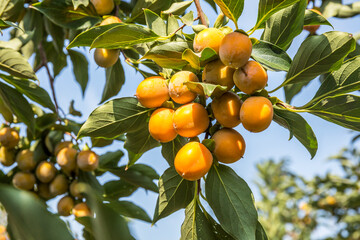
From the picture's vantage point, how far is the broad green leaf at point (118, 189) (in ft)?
7.10

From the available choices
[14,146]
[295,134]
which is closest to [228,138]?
[295,134]

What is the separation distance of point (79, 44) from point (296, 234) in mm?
6508

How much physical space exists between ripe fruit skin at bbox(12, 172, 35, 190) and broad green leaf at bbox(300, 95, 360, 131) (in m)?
1.47

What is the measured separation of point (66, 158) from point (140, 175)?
1.29 ft

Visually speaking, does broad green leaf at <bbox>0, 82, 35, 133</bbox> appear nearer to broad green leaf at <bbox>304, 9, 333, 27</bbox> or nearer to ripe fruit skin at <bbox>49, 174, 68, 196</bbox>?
ripe fruit skin at <bbox>49, 174, 68, 196</bbox>

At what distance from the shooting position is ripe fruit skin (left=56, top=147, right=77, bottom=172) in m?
1.92

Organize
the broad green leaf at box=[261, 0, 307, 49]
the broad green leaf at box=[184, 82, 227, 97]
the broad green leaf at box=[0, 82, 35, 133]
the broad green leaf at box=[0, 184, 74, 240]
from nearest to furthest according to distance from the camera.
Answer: the broad green leaf at box=[0, 184, 74, 240], the broad green leaf at box=[184, 82, 227, 97], the broad green leaf at box=[261, 0, 307, 49], the broad green leaf at box=[0, 82, 35, 133]

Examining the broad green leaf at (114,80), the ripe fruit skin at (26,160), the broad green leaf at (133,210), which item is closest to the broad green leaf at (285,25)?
the broad green leaf at (114,80)

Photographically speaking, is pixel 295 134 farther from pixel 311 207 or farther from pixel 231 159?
pixel 311 207

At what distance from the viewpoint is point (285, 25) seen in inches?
45.9

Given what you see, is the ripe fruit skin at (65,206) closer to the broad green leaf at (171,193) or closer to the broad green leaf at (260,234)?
the broad green leaf at (171,193)

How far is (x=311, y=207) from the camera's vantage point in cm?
631

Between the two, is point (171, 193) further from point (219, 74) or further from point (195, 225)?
point (219, 74)

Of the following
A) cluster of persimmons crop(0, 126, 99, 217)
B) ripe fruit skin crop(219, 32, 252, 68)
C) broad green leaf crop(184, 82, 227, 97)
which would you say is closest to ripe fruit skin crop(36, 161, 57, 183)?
cluster of persimmons crop(0, 126, 99, 217)
